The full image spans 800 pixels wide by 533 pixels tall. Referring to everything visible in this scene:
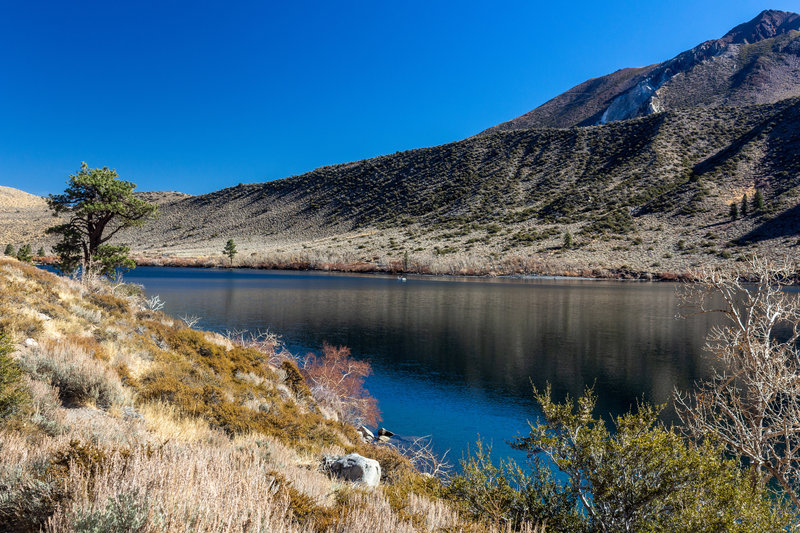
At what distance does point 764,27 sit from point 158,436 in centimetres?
19270

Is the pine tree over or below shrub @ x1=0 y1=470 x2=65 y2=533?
over

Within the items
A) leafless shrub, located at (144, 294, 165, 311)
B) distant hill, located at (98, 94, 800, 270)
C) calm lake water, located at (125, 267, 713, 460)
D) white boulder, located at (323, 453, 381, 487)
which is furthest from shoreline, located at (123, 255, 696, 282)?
white boulder, located at (323, 453, 381, 487)

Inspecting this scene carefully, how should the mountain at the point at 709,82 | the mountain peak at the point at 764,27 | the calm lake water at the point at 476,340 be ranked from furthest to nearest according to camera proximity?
the mountain peak at the point at 764,27 < the mountain at the point at 709,82 < the calm lake water at the point at 476,340

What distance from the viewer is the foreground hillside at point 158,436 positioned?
2686 millimetres

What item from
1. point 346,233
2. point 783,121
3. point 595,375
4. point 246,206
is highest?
point 783,121

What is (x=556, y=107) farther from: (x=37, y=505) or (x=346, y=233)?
(x=37, y=505)

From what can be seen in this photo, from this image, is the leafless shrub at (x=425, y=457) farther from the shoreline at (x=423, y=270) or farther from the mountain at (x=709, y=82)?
the mountain at (x=709, y=82)

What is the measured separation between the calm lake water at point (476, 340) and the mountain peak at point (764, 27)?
144773 mm

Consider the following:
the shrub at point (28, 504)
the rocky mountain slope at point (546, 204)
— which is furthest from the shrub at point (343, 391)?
the rocky mountain slope at point (546, 204)

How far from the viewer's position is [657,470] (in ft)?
14.8

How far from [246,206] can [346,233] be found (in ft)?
118

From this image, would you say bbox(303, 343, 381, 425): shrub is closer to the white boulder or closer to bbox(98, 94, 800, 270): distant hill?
the white boulder

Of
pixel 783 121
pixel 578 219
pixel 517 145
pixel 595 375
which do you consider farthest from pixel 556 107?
pixel 595 375

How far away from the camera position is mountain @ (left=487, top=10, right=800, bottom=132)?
10031 cm
